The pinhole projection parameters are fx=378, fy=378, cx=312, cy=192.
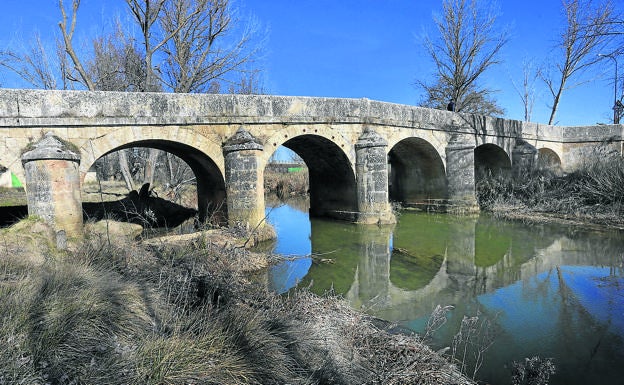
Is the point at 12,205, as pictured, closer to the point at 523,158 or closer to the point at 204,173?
the point at 204,173

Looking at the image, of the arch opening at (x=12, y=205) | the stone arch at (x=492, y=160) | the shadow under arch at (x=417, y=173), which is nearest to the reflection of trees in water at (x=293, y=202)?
the shadow under arch at (x=417, y=173)

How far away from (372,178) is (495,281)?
490cm

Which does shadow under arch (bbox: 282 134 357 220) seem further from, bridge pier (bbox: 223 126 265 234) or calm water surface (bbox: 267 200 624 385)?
bridge pier (bbox: 223 126 265 234)

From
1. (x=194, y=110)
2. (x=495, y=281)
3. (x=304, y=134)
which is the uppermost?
(x=194, y=110)

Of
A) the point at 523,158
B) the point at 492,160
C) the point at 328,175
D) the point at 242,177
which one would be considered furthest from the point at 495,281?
the point at 492,160

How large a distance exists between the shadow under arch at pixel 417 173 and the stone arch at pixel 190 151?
626cm

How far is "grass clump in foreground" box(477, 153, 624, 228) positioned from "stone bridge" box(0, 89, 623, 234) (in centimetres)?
134

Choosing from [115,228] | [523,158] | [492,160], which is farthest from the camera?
[492,160]

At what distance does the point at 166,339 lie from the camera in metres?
2.32

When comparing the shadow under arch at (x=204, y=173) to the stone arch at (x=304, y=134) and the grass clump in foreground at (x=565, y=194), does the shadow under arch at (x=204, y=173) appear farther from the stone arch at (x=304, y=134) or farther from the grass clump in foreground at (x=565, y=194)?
the grass clump in foreground at (x=565, y=194)

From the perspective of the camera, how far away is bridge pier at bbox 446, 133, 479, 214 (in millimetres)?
12297

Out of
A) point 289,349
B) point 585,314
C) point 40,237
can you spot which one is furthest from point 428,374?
point 40,237

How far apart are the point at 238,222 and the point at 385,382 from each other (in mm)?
6066

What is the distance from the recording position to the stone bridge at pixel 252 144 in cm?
660
